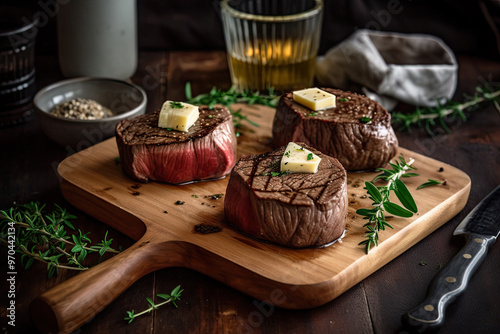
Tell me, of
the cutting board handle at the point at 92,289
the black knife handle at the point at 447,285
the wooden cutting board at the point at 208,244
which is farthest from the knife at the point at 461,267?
the cutting board handle at the point at 92,289

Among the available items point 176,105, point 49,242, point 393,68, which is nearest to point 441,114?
point 393,68

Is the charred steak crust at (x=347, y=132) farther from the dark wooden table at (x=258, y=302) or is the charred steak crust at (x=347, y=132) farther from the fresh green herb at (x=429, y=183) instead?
the dark wooden table at (x=258, y=302)

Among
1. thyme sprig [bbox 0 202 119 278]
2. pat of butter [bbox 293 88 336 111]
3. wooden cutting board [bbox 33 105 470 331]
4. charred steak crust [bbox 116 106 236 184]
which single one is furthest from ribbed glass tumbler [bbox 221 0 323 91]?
thyme sprig [bbox 0 202 119 278]

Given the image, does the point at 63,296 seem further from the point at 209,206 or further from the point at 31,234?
the point at 209,206

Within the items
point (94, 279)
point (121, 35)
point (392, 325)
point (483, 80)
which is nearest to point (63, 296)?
point (94, 279)

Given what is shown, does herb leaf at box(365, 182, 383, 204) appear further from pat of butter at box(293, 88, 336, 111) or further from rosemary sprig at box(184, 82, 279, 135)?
rosemary sprig at box(184, 82, 279, 135)

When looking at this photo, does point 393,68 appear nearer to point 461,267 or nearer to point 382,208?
point 382,208
